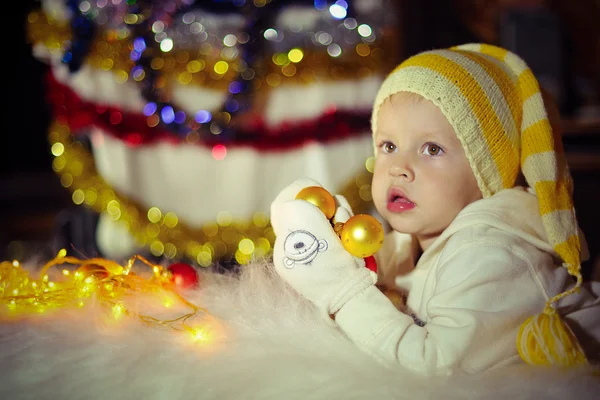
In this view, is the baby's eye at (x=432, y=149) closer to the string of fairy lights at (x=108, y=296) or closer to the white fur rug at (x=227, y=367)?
the white fur rug at (x=227, y=367)

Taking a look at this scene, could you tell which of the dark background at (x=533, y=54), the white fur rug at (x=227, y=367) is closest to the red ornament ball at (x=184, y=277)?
the white fur rug at (x=227, y=367)

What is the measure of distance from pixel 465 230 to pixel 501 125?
0.56ft

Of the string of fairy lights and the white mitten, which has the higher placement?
the white mitten

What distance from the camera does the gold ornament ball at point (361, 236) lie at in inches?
30.3

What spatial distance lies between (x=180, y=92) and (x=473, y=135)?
0.97 m

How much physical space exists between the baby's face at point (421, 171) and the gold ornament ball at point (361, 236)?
3.4 inches

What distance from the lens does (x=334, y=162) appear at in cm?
163

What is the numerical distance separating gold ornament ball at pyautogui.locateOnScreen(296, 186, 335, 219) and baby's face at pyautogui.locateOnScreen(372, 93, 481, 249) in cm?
A: 8

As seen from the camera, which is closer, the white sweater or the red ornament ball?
the white sweater

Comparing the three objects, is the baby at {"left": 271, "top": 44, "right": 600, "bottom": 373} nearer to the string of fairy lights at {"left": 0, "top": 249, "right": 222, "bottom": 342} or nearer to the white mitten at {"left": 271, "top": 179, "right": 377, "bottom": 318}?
the white mitten at {"left": 271, "top": 179, "right": 377, "bottom": 318}

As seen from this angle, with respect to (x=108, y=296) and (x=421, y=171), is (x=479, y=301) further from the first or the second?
(x=108, y=296)

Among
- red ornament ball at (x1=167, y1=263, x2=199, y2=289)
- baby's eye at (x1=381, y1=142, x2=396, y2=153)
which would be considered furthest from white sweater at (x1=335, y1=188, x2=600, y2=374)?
red ornament ball at (x1=167, y1=263, x2=199, y2=289)

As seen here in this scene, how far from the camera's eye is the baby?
0.72 m

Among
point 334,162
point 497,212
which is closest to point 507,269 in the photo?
point 497,212
